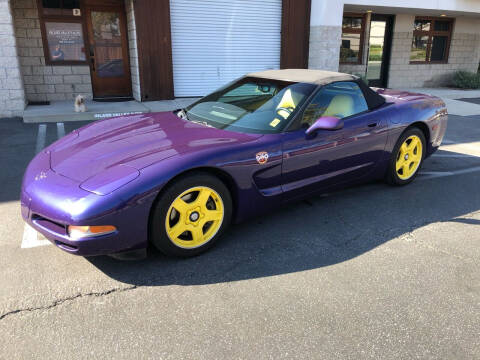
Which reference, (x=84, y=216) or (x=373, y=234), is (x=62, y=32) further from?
(x=373, y=234)

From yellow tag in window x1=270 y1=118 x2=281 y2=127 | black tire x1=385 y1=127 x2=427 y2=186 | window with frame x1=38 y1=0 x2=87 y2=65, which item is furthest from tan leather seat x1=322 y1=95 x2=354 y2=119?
window with frame x1=38 y1=0 x2=87 y2=65

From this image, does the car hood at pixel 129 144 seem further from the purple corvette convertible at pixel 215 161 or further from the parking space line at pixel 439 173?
the parking space line at pixel 439 173

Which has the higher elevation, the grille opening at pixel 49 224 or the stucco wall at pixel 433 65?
the stucco wall at pixel 433 65

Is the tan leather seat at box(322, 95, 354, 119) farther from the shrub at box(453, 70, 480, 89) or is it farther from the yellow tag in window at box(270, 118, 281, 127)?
the shrub at box(453, 70, 480, 89)

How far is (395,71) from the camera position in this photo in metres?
15.1

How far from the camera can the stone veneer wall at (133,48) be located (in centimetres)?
988

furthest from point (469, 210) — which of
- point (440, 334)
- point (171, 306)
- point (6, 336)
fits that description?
point (6, 336)

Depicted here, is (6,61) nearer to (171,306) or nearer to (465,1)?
(171,306)

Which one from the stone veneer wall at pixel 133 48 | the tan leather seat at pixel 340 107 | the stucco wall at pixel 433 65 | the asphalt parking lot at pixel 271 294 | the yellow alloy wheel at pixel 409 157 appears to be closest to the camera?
the asphalt parking lot at pixel 271 294

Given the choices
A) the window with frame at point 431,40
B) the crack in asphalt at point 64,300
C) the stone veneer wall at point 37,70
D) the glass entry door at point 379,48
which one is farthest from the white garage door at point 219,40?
the crack in asphalt at point 64,300

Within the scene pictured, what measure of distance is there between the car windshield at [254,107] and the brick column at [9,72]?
628 centimetres

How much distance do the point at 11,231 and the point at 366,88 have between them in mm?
3863

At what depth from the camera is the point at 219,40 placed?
36.6 feet

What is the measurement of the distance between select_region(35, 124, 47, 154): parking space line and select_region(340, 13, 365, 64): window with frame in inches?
417
